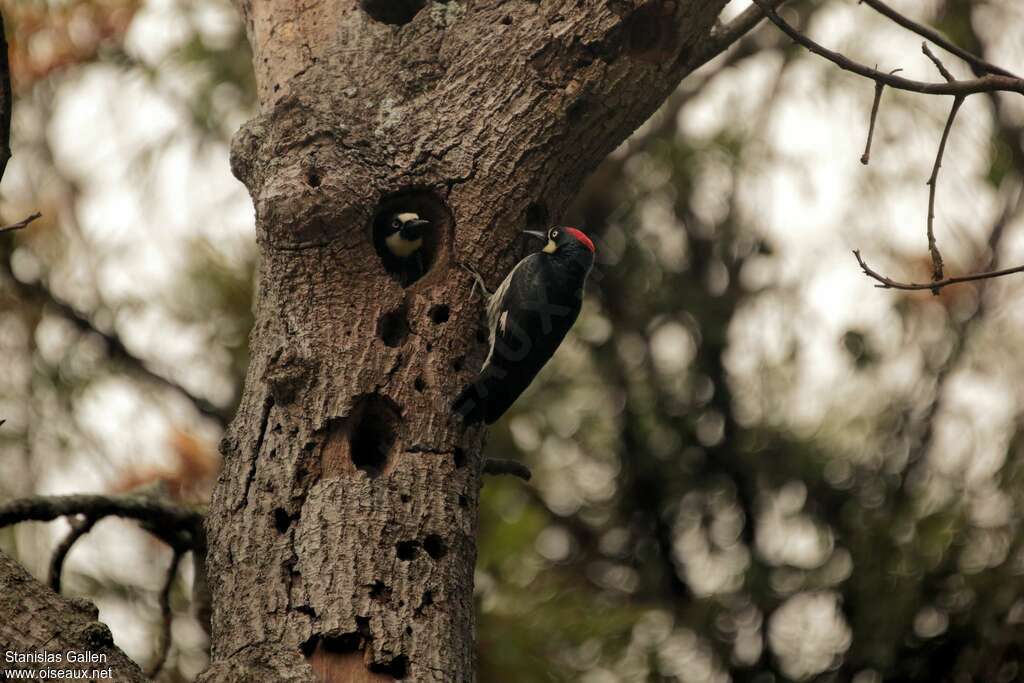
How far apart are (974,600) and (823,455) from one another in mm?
1137

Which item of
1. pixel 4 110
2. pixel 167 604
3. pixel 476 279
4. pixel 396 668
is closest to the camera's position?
pixel 4 110

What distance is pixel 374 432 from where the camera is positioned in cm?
358

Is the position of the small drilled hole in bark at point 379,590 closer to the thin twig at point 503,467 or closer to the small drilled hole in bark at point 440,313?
the thin twig at point 503,467

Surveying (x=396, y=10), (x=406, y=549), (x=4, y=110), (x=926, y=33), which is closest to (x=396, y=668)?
(x=406, y=549)

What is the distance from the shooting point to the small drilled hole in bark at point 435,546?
131 inches

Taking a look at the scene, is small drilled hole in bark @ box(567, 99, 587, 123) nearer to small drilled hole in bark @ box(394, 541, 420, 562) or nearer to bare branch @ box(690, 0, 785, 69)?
bare branch @ box(690, 0, 785, 69)

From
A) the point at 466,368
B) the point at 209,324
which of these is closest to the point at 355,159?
the point at 466,368

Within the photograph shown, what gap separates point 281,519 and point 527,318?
1361mm

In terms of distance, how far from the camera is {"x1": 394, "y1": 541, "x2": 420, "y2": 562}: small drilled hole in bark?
3.26m

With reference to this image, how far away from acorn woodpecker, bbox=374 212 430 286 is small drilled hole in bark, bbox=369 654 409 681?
1229mm

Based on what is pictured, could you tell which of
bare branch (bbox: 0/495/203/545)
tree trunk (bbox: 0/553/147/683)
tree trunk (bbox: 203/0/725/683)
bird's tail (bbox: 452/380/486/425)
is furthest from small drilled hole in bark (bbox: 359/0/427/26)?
tree trunk (bbox: 0/553/147/683)

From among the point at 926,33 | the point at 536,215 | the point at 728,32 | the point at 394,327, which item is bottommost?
the point at 926,33

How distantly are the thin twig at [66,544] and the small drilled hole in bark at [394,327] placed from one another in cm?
114

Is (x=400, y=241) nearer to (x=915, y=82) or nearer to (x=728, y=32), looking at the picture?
(x=728, y=32)
